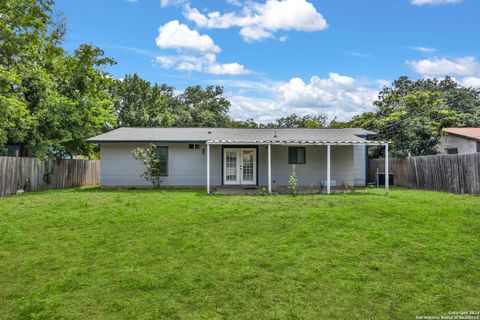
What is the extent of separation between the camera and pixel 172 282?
17.4 ft

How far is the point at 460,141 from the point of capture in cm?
2038

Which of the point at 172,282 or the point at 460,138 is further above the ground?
the point at 460,138

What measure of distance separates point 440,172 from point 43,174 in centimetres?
1723

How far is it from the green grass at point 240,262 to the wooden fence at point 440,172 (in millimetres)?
3573

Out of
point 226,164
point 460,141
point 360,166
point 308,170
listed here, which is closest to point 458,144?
point 460,141

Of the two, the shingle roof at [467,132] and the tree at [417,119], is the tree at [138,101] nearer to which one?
the tree at [417,119]

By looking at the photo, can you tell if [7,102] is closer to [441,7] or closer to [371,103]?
[441,7]

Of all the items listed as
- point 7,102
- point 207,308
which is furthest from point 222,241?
point 7,102

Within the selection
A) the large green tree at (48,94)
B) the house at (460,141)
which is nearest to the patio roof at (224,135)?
the large green tree at (48,94)

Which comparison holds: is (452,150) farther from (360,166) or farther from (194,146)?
(194,146)

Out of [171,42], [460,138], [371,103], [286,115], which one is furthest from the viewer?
[286,115]

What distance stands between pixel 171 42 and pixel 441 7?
584 inches

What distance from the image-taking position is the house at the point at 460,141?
19312 millimetres

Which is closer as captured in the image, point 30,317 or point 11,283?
point 30,317
